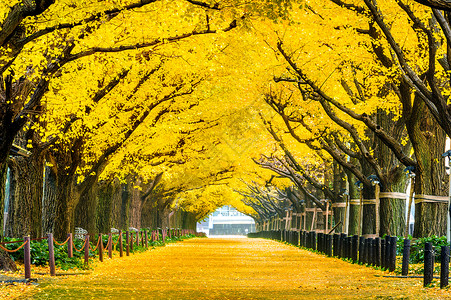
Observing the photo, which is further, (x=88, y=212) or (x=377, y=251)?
(x=88, y=212)

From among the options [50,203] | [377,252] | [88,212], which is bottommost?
[377,252]

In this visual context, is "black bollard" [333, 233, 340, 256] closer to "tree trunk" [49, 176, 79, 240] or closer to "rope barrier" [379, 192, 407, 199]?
"rope barrier" [379, 192, 407, 199]

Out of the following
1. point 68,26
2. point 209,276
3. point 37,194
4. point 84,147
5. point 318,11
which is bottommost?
point 209,276

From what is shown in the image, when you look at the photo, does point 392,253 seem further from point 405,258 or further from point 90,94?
point 90,94

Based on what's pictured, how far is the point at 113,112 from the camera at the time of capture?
76.6 ft

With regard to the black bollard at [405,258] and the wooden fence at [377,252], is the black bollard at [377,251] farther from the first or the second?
the black bollard at [405,258]

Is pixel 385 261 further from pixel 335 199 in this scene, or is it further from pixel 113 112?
pixel 335 199

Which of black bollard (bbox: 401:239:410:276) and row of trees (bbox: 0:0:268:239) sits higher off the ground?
row of trees (bbox: 0:0:268:239)

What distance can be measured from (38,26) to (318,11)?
8857mm

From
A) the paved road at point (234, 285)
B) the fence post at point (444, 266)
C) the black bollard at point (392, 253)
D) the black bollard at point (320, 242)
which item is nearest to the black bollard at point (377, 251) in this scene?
the paved road at point (234, 285)

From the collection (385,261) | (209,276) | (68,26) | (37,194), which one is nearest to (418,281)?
(385,261)

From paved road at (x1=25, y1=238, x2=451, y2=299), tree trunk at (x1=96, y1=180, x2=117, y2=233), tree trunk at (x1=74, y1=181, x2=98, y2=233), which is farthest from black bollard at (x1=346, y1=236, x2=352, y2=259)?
tree trunk at (x1=96, y1=180, x2=117, y2=233)

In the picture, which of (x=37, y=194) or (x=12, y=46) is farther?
(x=37, y=194)

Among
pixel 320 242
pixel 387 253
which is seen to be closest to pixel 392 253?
pixel 387 253
